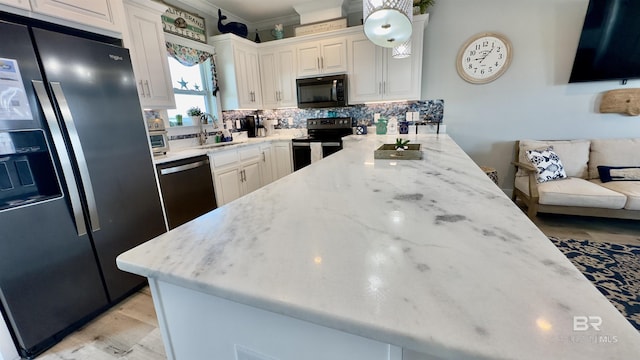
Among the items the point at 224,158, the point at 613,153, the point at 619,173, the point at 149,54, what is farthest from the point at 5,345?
the point at 613,153

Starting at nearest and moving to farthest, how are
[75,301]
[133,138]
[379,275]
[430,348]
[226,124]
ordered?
[430,348]
[379,275]
[75,301]
[133,138]
[226,124]

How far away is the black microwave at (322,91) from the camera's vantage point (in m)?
3.60

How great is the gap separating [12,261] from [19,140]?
64cm

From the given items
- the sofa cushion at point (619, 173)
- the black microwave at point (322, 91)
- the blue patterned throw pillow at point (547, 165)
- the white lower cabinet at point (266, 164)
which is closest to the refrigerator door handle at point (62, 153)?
the white lower cabinet at point (266, 164)

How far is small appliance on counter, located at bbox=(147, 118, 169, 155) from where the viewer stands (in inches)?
98.4

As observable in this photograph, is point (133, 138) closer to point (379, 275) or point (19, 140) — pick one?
point (19, 140)

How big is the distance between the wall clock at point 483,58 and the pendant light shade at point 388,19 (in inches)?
88.7

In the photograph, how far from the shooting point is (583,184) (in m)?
2.68

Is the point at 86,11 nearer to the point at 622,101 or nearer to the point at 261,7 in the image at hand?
the point at 261,7

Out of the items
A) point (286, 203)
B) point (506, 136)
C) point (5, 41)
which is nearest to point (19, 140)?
point (5, 41)

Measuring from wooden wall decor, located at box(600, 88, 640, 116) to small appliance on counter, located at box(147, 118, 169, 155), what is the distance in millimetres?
4761

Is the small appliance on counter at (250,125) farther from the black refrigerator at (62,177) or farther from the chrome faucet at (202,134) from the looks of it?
the black refrigerator at (62,177)

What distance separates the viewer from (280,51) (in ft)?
12.9

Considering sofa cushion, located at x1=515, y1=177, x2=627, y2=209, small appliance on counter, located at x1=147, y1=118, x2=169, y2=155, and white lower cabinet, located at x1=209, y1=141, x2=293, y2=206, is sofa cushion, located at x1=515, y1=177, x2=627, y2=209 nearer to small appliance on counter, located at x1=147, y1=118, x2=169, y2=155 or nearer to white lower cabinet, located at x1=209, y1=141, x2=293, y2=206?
white lower cabinet, located at x1=209, y1=141, x2=293, y2=206
